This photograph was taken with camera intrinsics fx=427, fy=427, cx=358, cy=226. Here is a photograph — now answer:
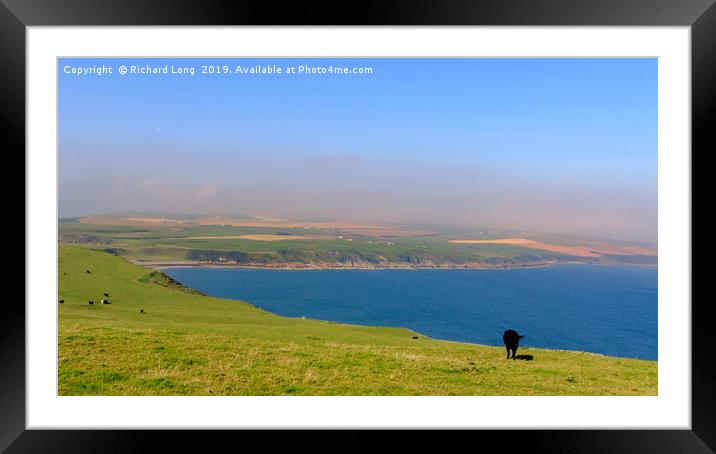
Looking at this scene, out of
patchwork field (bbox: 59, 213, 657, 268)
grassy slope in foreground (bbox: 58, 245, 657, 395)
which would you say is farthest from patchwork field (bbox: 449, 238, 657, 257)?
grassy slope in foreground (bbox: 58, 245, 657, 395)

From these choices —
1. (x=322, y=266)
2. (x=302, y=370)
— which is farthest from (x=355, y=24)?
(x=322, y=266)

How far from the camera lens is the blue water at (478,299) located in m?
74.6

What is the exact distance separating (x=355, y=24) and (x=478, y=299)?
107 m

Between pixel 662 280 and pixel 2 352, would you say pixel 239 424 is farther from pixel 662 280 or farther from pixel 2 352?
pixel 662 280

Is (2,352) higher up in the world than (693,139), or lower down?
lower down

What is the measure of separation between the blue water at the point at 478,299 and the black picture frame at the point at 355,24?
61172 millimetres

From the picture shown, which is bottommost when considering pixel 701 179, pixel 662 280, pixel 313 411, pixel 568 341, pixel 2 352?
pixel 568 341

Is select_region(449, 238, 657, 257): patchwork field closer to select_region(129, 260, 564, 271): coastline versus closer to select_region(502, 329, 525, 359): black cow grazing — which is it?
select_region(129, 260, 564, 271): coastline

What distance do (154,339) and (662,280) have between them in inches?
378

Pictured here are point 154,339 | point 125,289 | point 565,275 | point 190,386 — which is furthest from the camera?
point 565,275

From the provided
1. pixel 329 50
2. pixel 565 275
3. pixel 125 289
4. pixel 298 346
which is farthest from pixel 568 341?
pixel 329 50

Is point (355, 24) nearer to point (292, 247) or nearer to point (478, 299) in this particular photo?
point (292, 247)

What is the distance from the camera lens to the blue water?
74625mm

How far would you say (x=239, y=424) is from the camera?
4371 mm
